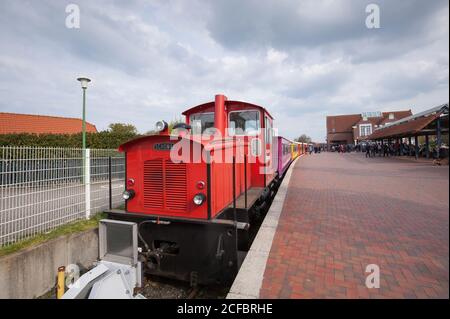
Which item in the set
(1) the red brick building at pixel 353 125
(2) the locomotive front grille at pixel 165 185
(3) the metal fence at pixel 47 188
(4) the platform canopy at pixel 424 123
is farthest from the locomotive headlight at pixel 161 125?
(1) the red brick building at pixel 353 125

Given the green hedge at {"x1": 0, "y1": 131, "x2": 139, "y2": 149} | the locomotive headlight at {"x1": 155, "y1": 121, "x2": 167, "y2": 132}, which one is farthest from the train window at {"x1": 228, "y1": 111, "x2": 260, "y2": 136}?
the green hedge at {"x1": 0, "y1": 131, "x2": 139, "y2": 149}

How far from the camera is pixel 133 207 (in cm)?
391

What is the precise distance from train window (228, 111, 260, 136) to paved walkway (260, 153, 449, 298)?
6.64 feet

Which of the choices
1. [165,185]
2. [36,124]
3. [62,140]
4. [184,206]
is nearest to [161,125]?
[165,185]

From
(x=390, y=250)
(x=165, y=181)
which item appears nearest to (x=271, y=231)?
(x=390, y=250)

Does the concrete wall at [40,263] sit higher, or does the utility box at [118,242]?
the utility box at [118,242]

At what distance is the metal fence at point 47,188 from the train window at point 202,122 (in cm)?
189

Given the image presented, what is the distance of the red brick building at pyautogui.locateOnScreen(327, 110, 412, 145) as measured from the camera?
1844 inches

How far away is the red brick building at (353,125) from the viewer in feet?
154

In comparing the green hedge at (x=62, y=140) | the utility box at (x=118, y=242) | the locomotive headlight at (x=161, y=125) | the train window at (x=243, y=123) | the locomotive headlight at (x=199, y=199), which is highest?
the green hedge at (x=62, y=140)

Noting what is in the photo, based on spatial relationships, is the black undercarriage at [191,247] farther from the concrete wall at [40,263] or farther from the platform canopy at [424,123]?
the platform canopy at [424,123]

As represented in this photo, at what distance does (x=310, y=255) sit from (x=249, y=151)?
2535 mm
